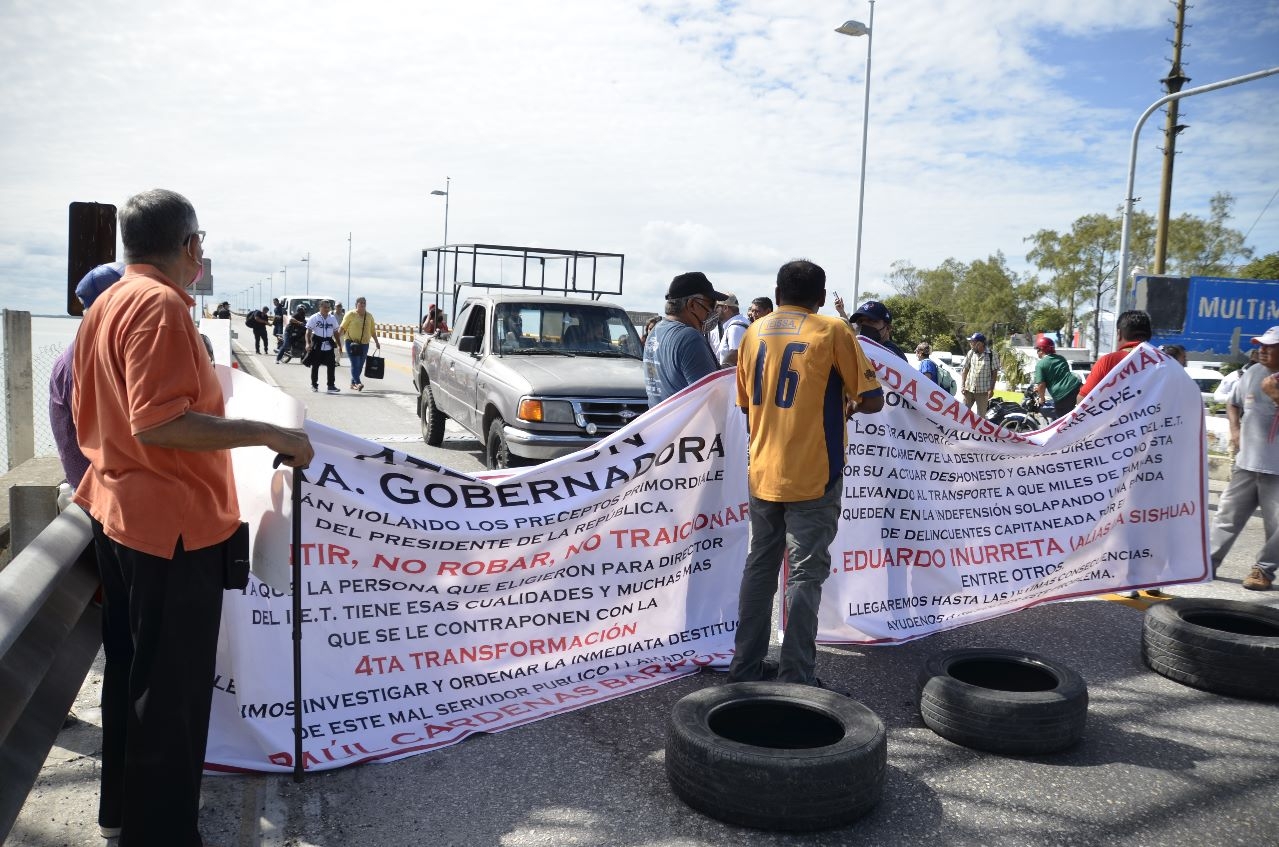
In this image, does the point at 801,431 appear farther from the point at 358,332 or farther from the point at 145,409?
the point at 358,332

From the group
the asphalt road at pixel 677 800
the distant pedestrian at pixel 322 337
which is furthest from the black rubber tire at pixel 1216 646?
the distant pedestrian at pixel 322 337

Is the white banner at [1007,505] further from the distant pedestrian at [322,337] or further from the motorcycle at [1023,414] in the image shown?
the distant pedestrian at [322,337]

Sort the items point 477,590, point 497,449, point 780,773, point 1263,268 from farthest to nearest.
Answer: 1. point 1263,268
2. point 497,449
3. point 477,590
4. point 780,773

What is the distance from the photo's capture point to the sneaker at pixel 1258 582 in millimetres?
6934

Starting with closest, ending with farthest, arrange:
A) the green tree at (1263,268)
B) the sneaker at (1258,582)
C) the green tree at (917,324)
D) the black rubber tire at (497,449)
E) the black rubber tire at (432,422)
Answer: the sneaker at (1258,582) < the black rubber tire at (497,449) < the black rubber tire at (432,422) < the green tree at (1263,268) < the green tree at (917,324)

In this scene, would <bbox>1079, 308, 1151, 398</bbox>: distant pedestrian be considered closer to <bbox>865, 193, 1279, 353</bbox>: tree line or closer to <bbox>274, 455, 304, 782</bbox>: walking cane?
<bbox>274, 455, 304, 782</bbox>: walking cane

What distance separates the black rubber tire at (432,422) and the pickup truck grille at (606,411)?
395 cm

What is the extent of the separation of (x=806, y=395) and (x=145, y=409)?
2709mm

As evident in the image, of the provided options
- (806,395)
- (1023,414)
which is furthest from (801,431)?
(1023,414)

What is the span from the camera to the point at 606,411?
9.01m

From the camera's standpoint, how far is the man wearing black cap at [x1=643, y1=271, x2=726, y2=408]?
549 centimetres

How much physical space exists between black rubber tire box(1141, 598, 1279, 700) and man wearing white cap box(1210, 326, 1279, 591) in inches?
64.6

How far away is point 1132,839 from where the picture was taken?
11.0 ft

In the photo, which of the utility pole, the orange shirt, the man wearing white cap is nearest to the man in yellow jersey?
the orange shirt
